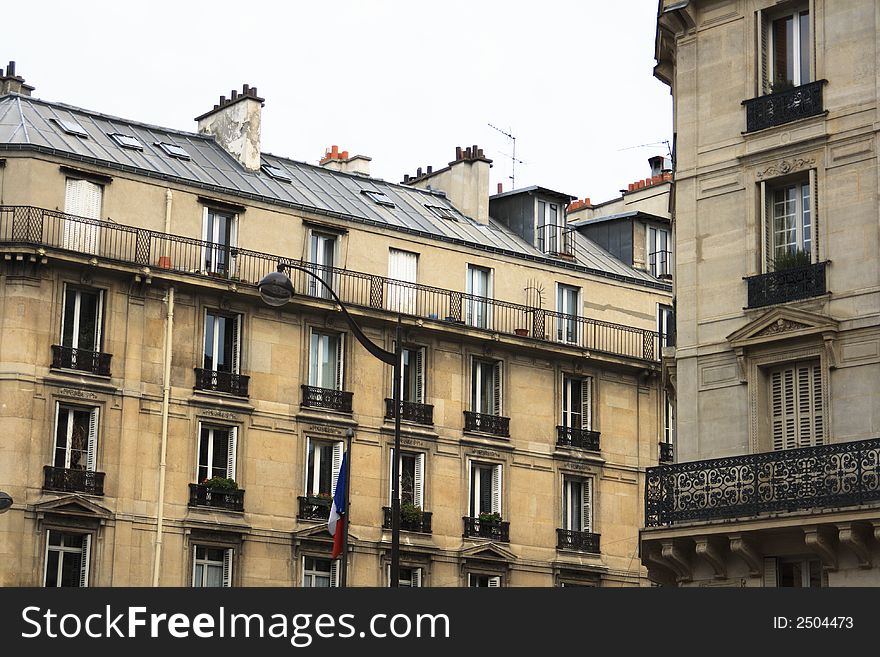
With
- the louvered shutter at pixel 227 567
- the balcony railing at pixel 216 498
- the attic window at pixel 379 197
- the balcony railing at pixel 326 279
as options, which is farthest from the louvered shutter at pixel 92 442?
the attic window at pixel 379 197

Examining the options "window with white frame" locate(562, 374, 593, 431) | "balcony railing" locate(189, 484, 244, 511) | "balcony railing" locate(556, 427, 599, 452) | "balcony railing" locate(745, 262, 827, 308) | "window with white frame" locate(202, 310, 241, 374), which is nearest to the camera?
"balcony railing" locate(745, 262, 827, 308)

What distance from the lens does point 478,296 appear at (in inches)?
1884

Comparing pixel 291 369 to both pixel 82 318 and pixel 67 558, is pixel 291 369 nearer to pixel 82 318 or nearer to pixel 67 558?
pixel 82 318

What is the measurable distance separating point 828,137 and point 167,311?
19572 mm

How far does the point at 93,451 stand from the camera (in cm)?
4069

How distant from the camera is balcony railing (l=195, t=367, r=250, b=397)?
42469 millimetres

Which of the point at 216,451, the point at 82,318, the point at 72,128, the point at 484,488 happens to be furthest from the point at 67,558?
the point at 484,488

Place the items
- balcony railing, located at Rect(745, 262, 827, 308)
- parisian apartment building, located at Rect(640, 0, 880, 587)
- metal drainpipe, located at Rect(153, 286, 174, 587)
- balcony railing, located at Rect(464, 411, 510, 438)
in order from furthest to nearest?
balcony railing, located at Rect(464, 411, 510, 438), metal drainpipe, located at Rect(153, 286, 174, 587), balcony railing, located at Rect(745, 262, 827, 308), parisian apartment building, located at Rect(640, 0, 880, 587)

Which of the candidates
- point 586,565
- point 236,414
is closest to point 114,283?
point 236,414

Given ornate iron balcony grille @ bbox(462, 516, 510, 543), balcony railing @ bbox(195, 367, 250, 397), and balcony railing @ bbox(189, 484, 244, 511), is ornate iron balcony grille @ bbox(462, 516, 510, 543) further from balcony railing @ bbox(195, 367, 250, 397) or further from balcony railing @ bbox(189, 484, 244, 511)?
balcony railing @ bbox(195, 367, 250, 397)

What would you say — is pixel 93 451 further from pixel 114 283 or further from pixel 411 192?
pixel 411 192

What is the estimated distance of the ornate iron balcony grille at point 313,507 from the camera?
1709 inches

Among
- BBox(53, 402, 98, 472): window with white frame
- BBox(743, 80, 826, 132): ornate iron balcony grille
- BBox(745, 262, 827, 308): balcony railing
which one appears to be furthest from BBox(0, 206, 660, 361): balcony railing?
BBox(745, 262, 827, 308): balcony railing

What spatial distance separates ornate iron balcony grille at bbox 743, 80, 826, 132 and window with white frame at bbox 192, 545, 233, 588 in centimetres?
1875
